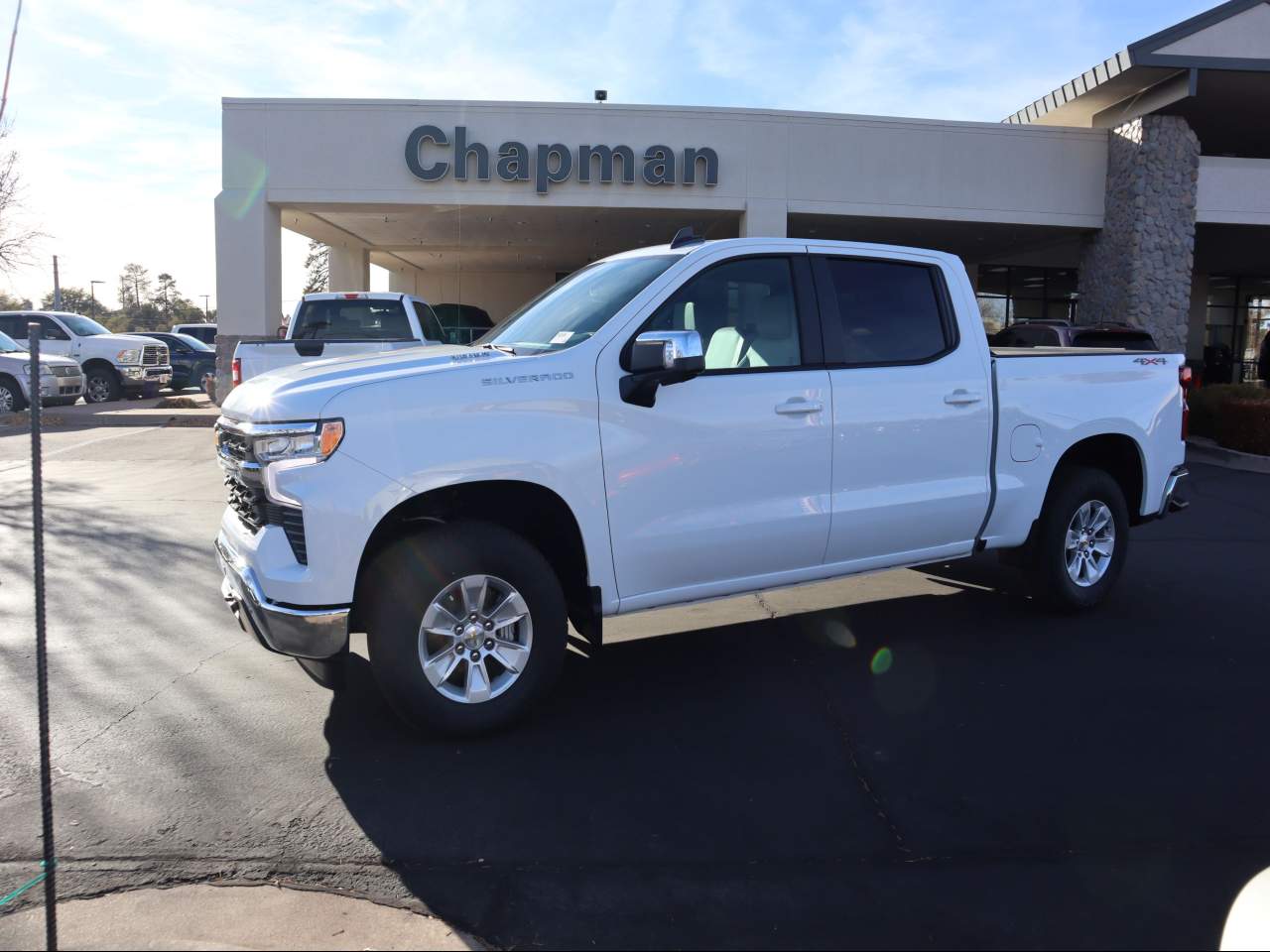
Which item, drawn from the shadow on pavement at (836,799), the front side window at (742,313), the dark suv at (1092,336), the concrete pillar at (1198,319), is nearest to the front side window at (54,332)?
the dark suv at (1092,336)

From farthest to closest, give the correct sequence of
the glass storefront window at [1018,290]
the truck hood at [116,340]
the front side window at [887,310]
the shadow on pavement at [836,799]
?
the glass storefront window at [1018,290] → the truck hood at [116,340] → the front side window at [887,310] → the shadow on pavement at [836,799]

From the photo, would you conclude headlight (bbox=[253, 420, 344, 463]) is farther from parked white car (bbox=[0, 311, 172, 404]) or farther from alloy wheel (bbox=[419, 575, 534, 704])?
parked white car (bbox=[0, 311, 172, 404])

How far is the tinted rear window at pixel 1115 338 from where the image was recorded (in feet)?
41.2

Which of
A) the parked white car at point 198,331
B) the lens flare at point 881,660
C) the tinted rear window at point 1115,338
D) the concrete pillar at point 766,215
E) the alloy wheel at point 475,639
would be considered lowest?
the lens flare at point 881,660

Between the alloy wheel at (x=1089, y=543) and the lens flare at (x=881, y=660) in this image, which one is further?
the alloy wheel at (x=1089, y=543)

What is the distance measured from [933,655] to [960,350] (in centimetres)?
167

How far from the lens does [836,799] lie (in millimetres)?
3828

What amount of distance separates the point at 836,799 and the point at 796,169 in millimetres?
18159

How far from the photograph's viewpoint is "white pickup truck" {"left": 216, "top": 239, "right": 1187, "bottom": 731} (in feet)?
13.1

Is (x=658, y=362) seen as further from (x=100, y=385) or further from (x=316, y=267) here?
(x=316, y=267)

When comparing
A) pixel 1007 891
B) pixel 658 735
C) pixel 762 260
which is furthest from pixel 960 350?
pixel 1007 891

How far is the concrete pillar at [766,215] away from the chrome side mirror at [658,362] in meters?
16.5

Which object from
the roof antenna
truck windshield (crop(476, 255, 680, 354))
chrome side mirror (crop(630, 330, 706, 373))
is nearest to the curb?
the roof antenna

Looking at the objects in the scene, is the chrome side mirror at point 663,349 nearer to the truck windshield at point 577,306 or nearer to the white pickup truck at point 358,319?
the truck windshield at point 577,306
